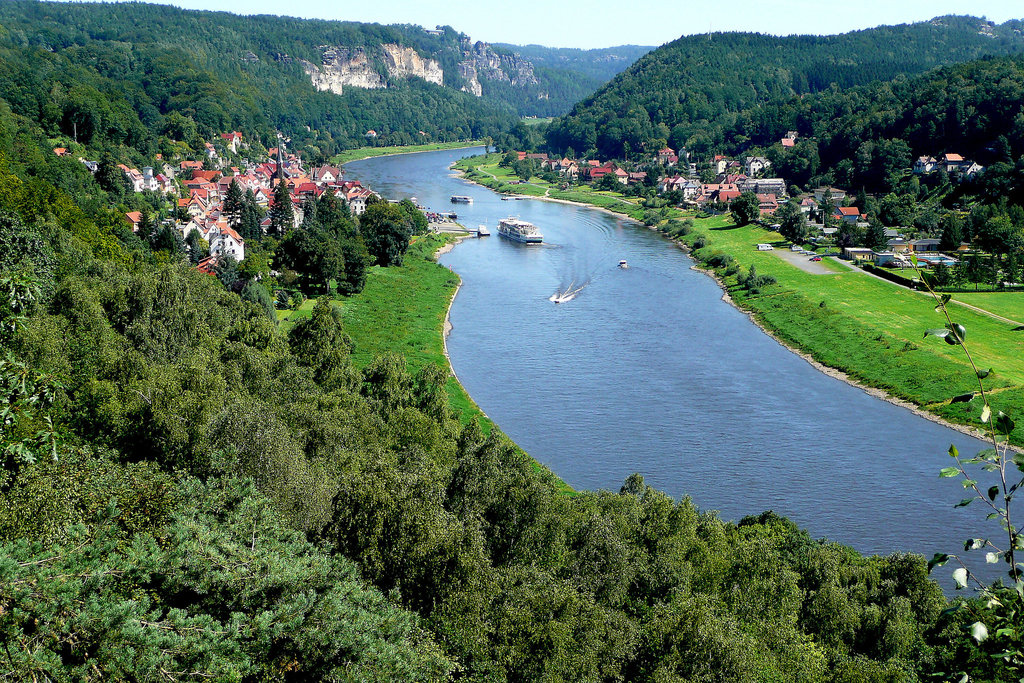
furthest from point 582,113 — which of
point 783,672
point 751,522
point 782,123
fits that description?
point 783,672

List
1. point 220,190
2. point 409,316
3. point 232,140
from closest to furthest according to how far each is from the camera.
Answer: point 409,316
point 220,190
point 232,140

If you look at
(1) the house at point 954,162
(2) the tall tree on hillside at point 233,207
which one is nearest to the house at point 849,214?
(1) the house at point 954,162

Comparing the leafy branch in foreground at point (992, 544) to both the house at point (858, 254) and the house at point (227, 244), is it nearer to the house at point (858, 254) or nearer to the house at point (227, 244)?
the house at point (227, 244)

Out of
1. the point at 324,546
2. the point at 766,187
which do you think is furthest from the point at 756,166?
the point at 324,546

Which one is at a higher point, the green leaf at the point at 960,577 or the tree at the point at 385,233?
the green leaf at the point at 960,577

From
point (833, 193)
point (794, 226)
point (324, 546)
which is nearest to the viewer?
point (324, 546)

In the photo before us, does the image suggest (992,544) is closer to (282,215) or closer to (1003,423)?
(1003,423)

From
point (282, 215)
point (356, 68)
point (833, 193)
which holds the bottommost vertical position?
point (282, 215)
